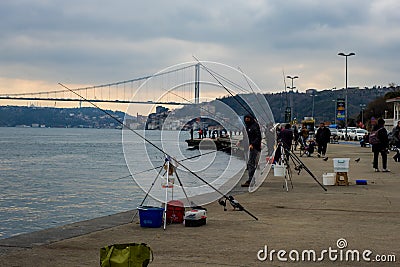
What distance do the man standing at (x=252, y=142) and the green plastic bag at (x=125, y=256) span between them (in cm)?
1033

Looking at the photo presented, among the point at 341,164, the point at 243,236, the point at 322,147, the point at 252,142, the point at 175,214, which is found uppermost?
the point at 252,142

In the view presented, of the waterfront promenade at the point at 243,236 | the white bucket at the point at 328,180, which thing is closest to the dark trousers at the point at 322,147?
the white bucket at the point at 328,180

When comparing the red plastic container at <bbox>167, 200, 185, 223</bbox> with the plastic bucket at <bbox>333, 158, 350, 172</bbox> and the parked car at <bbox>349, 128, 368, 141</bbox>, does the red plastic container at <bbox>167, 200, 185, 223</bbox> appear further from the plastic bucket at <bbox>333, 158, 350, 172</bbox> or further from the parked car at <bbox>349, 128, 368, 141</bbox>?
the parked car at <bbox>349, 128, 368, 141</bbox>

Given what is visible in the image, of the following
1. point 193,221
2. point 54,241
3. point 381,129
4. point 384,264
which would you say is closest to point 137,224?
point 193,221

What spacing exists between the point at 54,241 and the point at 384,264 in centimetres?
414

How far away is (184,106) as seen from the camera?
42.9ft

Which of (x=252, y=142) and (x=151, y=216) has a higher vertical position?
(x=252, y=142)

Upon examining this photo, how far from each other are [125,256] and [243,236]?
3.42 metres

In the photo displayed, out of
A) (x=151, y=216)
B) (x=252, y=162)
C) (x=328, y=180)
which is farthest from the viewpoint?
(x=328, y=180)

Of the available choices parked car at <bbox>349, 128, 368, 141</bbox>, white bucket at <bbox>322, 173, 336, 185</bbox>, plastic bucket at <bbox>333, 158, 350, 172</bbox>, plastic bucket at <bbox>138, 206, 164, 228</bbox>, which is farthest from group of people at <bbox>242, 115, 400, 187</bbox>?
parked car at <bbox>349, 128, 368, 141</bbox>

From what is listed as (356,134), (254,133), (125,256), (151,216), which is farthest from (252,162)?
(356,134)

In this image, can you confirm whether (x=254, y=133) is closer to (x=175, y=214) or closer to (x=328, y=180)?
(x=328, y=180)

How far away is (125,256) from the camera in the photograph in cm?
561

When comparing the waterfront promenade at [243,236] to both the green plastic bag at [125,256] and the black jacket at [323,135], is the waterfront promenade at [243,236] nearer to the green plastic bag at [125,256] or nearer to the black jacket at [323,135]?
the green plastic bag at [125,256]
